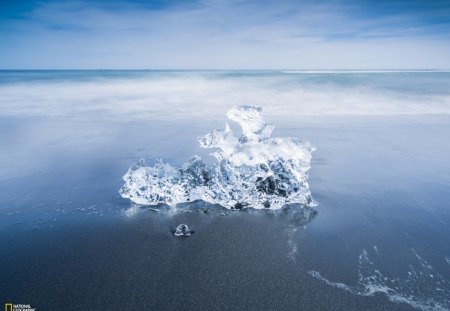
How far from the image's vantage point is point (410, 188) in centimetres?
513

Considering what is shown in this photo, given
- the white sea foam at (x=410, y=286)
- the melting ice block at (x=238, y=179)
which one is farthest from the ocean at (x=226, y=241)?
the melting ice block at (x=238, y=179)

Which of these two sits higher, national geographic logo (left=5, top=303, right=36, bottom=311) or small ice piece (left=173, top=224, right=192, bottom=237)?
small ice piece (left=173, top=224, right=192, bottom=237)

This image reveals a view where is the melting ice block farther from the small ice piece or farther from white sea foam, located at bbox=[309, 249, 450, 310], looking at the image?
white sea foam, located at bbox=[309, 249, 450, 310]

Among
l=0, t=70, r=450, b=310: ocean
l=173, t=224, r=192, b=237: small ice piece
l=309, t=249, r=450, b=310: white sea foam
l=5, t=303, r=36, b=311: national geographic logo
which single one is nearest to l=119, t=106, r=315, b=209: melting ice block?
l=0, t=70, r=450, b=310: ocean

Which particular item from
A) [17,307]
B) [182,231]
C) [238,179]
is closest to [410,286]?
[182,231]

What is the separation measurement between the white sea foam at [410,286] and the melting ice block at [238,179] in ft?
5.19

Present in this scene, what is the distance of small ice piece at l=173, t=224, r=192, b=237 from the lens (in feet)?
12.6

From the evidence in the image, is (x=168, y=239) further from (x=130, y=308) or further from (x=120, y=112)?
(x=120, y=112)

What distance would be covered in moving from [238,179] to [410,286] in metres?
2.54

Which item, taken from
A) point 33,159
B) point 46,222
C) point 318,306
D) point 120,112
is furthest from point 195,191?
point 120,112

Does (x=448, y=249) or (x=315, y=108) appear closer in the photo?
(x=448, y=249)

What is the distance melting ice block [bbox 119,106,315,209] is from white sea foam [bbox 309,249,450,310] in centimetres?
158

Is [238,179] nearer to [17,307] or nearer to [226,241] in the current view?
[226,241]

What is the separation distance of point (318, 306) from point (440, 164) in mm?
5105
